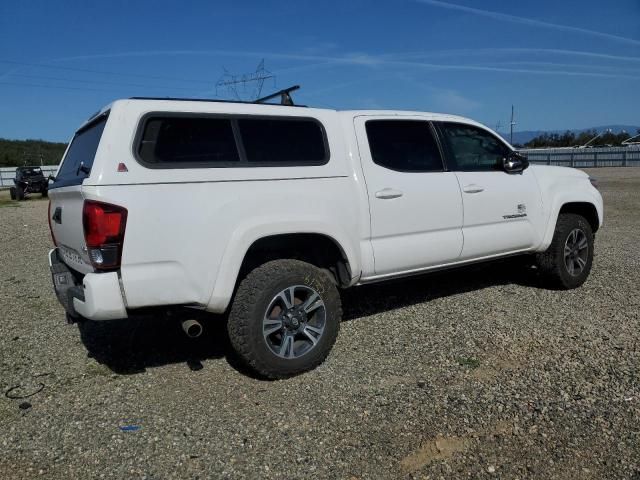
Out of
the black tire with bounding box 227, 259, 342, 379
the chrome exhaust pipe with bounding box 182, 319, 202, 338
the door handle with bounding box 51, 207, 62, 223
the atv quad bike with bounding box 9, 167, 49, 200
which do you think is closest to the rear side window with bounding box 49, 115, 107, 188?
the door handle with bounding box 51, 207, 62, 223

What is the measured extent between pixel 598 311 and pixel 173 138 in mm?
4206

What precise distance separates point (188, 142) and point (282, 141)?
719 mm

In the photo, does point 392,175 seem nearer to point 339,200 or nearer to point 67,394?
Result: point 339,200

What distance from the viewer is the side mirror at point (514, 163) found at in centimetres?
522

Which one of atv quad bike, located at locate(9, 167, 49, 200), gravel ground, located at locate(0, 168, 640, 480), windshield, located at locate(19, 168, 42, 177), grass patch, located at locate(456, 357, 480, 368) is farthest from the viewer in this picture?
windshield, located at locate(19, 168, 42, 177)

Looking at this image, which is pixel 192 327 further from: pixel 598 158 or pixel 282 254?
pixel 598 158

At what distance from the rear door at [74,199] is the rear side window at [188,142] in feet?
1.11

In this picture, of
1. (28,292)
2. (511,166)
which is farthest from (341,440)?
(28,292)

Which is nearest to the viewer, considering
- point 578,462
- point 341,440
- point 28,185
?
point 578,462

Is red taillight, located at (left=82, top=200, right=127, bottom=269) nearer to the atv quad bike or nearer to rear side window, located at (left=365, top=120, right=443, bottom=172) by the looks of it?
rear side window, located at (left=365, top=120, right=443, bottom=172)

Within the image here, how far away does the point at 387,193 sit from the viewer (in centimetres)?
429

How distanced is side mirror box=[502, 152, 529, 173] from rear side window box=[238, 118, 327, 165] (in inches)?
83.3

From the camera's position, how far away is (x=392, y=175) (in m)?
4.38

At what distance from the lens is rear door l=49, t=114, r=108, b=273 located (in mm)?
3410
